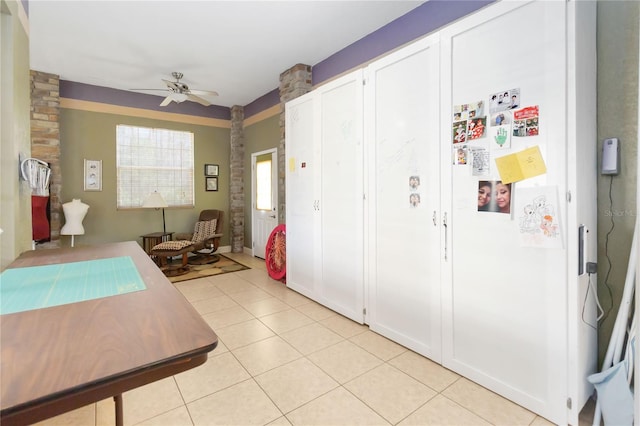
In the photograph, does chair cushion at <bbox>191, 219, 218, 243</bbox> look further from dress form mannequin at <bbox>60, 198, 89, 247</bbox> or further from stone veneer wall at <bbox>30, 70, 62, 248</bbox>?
Answer: stone veneer wall at <bbox>30, 70, 62, 248</bbox>

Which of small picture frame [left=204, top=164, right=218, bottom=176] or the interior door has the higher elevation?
small picture frame [left=204, top=164, right=218, bottom=176]

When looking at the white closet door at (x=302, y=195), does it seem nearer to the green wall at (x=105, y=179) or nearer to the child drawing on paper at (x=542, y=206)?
the child drawing on paper at (x=542, y=206)

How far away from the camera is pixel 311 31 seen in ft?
11.8

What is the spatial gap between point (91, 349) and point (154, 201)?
16.6 feet

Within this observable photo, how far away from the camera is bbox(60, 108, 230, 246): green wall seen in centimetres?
502

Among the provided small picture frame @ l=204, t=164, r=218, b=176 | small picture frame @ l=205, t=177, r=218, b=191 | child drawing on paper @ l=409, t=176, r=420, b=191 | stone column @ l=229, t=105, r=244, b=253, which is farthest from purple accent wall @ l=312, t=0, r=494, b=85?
small picture frame @ l=205, t=177, r=218, b=191

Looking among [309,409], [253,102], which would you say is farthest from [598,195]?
[253,102]

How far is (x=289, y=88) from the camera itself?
15.2ft

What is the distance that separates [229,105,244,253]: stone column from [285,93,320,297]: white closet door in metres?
2.78

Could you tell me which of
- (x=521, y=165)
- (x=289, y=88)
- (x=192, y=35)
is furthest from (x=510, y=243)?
(x=192, y=35)

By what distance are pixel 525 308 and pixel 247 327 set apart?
2.37 m

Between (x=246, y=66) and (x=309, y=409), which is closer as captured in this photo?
(x=309, y=409)

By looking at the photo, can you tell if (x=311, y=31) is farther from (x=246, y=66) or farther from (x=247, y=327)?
(x=247, y=327)

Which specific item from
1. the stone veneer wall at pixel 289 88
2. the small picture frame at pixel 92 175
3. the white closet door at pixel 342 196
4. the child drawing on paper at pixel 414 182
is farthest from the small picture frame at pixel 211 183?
the child drawing on paper at pixel 414 182
